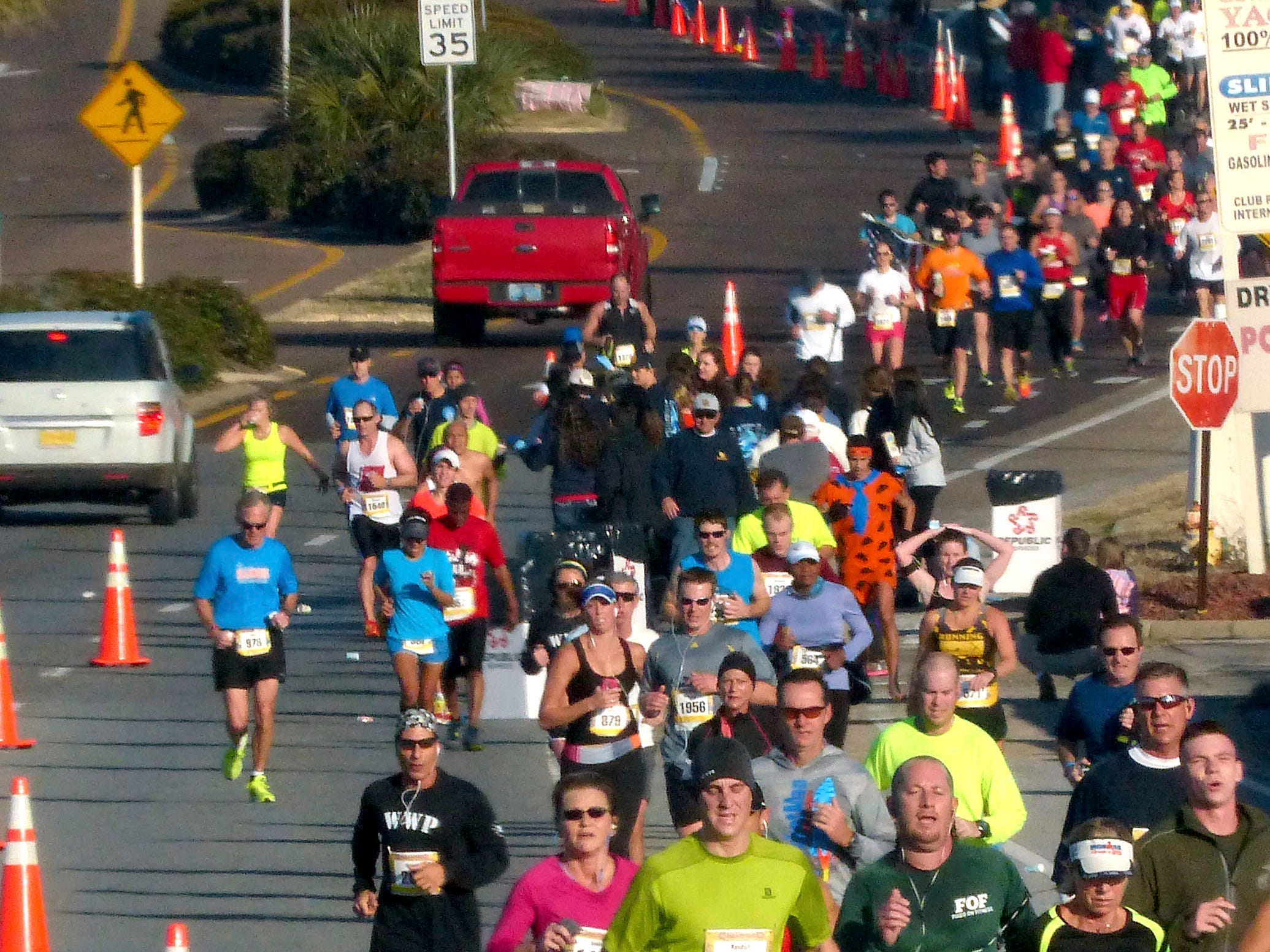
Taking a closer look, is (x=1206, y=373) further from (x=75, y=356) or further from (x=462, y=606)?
(x=75, y=356)

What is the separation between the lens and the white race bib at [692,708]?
10648mm

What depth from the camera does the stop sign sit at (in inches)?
688

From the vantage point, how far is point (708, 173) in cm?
4588

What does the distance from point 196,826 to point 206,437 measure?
14530 millimetres

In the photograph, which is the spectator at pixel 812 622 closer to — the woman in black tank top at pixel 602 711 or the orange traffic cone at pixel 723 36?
the woman in black tank top at pixel 602 711

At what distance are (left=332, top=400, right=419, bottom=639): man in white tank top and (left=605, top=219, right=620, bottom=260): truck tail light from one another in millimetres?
11251

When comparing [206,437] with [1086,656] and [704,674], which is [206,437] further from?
[704,674]

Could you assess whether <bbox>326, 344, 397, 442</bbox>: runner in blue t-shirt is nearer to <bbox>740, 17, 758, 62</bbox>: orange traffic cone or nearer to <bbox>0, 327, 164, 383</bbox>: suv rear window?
<bbox>0, 327, 164, 383</bbox>: suv rear window

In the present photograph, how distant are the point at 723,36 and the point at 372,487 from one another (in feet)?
146

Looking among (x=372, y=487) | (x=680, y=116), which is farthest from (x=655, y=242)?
(x=372, y=487)

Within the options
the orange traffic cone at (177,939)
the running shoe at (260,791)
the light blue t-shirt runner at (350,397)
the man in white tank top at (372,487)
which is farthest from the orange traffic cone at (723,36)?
the orange traffic cone at (177,939)

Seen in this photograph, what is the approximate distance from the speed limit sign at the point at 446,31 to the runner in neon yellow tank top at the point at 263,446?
14565 mm

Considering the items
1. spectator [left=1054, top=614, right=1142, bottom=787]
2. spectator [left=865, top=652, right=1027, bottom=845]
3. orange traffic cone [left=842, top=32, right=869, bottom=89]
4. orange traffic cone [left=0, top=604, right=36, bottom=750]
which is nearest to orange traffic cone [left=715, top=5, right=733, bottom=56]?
orange traffic cone [left=842, top=32, right=869, bottom=89]

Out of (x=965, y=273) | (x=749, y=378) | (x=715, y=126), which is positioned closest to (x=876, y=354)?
(x=965, y=273)
